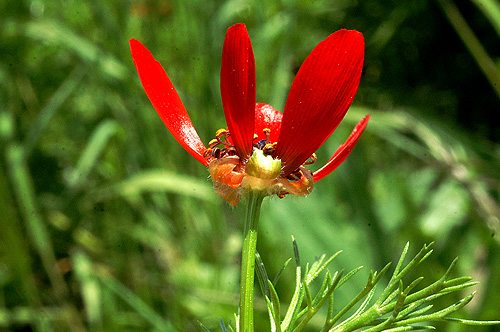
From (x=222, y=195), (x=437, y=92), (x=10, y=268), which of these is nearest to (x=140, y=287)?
(x=10, y=268)

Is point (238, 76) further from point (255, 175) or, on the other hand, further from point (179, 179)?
point (179, 179)

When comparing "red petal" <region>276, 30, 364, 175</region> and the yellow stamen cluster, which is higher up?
"red petal" <region>276, 30, 364, 175</region>

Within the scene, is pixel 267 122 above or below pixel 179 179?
above

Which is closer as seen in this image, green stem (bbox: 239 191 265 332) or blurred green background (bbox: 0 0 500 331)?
green stem (bbox: 239 191 265 332)

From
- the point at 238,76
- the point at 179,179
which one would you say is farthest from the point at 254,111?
the point at 179,179

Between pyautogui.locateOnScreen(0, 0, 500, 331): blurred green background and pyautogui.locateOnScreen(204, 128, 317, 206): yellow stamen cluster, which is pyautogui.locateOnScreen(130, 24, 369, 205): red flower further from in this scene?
pyautogui.locateOnScreen(0, 0, 500, 331): blurred green background

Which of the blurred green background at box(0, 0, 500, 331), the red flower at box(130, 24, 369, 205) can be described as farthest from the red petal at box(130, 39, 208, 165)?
the blurred green background at box(0, 0, 500, 331)

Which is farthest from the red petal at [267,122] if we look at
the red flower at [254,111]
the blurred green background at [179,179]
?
the blurred green background at [179,179]
